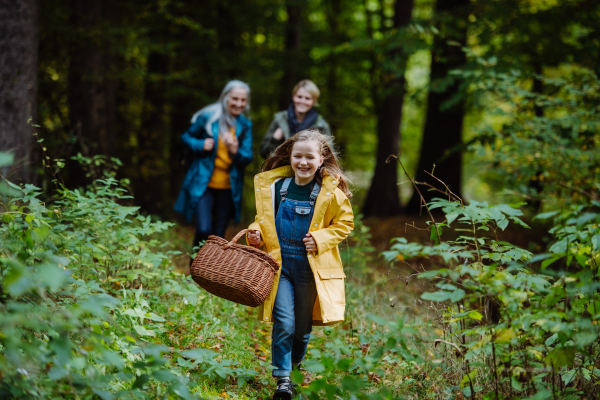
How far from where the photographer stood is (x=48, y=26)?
7258 millimetres

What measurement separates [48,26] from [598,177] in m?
8.41

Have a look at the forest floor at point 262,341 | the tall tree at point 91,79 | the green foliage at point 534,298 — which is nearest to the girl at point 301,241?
the forest floor at point 262,341

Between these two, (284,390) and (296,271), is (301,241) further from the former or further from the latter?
(284,390)

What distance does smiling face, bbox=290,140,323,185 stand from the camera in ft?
11.3

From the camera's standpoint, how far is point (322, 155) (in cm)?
367

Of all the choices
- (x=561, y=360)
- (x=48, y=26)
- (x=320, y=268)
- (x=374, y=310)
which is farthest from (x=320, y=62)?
(x=561, y=360)

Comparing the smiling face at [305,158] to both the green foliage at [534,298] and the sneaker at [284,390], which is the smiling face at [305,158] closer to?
the green foliage at [534,298]

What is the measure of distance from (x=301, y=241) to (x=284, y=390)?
3.39ft

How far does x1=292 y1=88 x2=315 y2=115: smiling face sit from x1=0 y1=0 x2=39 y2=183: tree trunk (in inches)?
122

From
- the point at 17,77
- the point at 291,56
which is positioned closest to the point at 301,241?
the point at 17,77

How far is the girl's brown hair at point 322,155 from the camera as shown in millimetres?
3574

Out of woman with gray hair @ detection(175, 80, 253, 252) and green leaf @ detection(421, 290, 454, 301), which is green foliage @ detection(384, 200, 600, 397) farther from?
woman with gray hair @ detection(175, 80, 253, 252)

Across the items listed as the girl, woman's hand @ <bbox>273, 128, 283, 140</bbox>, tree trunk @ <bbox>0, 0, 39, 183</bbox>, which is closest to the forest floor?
the girl

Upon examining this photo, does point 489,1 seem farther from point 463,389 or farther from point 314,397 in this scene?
point 314,397
